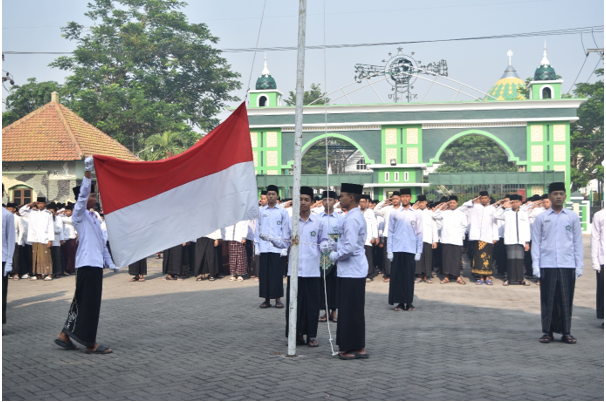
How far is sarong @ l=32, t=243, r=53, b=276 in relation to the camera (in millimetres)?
15594

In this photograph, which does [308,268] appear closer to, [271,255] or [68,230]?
[271,255]

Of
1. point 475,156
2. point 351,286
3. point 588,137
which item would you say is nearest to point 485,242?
point 351,286

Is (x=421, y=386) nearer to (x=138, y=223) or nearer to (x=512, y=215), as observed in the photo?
(x=138, y=223)

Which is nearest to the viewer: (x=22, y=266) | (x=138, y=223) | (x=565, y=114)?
(x=138, y=223)

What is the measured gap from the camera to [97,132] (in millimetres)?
28422

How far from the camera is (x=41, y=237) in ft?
50.7

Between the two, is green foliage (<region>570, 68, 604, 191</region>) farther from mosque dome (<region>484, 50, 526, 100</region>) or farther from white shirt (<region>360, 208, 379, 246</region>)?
white shirt (<region>360, 208, 379, 246</region>)

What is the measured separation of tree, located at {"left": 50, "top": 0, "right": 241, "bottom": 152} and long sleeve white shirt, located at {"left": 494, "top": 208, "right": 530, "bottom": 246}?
31.6m

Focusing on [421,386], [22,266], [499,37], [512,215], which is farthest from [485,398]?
[499,37]

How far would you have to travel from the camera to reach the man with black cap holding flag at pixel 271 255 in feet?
34.0

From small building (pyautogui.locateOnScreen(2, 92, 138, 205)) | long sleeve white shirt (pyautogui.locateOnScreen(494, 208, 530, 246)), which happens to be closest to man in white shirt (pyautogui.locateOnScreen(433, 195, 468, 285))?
long sleeve white shirt (pyautogui.locateOnScreen(494, 208, 530, 246))

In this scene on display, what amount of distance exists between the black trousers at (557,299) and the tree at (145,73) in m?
36.9

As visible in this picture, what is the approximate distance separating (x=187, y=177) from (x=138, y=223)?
2.39 feet

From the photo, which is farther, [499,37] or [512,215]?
[499,37]
